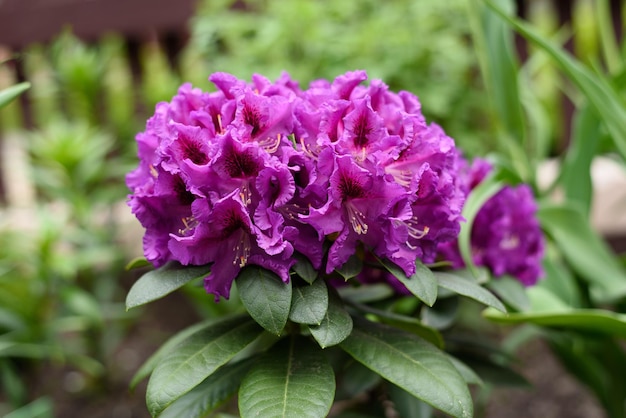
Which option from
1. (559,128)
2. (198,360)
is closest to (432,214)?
(198,360)

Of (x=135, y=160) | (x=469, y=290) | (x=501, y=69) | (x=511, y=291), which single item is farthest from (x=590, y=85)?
(x=135, y=160)

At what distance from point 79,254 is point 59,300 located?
0.52 ft

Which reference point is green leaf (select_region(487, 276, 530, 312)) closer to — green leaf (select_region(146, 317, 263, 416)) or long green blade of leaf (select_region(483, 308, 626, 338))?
long green blade of leaf (select_region(483, 308, 626, 338))

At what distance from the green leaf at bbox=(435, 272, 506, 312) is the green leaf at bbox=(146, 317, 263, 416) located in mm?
258

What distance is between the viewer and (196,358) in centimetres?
77

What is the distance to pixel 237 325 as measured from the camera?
33.9 inches

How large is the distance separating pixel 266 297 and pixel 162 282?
13cm

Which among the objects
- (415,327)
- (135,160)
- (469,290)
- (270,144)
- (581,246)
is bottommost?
(135,160)

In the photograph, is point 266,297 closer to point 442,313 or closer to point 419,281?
point 419,281

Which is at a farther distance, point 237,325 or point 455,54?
point 455,54

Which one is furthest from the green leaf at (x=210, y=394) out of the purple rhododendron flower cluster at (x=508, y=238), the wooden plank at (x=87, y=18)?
the wooden plank at (x=87, y=18)

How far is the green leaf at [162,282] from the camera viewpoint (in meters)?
0.75

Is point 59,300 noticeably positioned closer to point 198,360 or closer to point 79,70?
point 79,70

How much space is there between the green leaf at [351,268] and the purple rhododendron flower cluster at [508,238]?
28 cm
